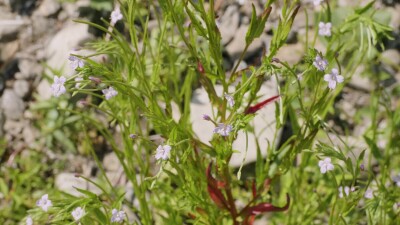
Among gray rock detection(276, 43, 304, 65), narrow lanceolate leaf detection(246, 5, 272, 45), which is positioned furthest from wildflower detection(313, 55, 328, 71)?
gray rock detection(276, 43, 304, 65)

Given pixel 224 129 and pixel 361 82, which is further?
pixel 361 82

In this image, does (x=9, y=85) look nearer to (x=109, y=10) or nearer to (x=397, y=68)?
(x=109, y=10)

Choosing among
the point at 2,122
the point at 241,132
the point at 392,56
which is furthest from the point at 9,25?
the point at 392,56

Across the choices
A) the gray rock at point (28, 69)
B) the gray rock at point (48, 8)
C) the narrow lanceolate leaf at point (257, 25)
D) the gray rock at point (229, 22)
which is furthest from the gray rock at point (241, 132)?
the narrow lanceolate leaf at point (257, 25)

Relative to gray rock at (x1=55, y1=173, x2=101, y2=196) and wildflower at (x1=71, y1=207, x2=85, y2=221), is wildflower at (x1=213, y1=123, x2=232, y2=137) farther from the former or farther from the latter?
gray rock at (x1=55, y1=173, x2=101, y2=196)

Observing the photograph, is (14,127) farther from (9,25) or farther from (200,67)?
(200,67)

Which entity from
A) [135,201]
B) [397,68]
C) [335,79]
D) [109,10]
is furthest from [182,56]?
[335,79]

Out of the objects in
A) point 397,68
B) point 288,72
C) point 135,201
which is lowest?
point 135,201
